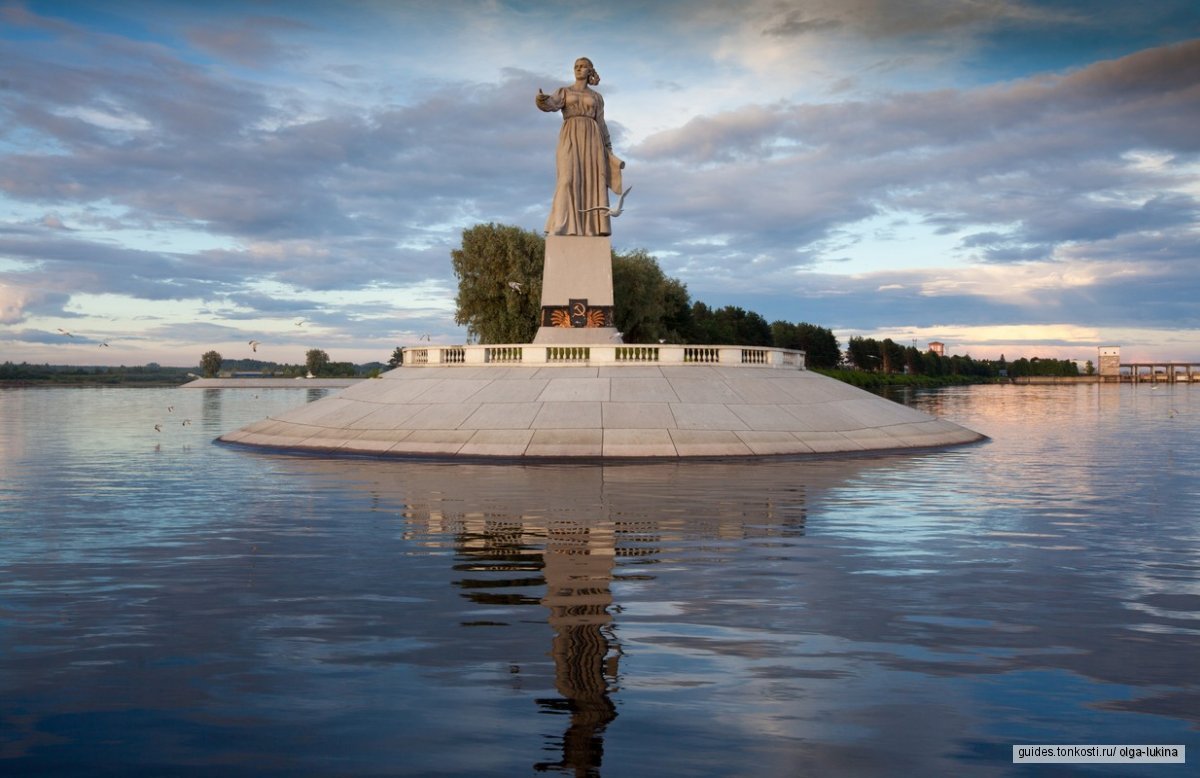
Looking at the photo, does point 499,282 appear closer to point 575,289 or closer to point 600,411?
point 575,289

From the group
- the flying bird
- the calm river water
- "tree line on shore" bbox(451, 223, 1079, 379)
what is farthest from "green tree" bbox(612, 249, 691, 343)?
the calm river water

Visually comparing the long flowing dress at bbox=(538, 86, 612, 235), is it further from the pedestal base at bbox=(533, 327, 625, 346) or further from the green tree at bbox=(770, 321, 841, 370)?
the green tree at bbox=(770, 321, 841, 370)

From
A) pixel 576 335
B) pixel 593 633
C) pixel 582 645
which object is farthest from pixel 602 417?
pixel 582 645

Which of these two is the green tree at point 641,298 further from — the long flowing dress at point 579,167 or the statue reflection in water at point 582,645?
the statue reflection in water at point 582,645

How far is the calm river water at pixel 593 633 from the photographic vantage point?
8344 mm

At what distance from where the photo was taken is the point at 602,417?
38938mm

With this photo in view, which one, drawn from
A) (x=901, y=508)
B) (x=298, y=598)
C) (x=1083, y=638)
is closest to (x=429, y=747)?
(x=298, y=598)

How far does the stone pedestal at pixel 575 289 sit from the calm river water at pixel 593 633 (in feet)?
95.5

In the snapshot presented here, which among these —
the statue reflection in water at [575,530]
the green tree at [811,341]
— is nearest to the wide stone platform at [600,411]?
the statue reflection in water at [575,530]

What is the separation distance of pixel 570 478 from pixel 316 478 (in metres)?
7.87

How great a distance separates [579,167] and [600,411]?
20.6 meters

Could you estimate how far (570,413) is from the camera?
3944 cm

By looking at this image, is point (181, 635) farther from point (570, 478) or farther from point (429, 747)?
point (570, 478)

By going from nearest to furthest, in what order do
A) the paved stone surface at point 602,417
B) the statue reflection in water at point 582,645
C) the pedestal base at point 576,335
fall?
the statue reflection in water at point 582,645, the paved stone surface at point 602,417, the pedestal base at point 576,335
